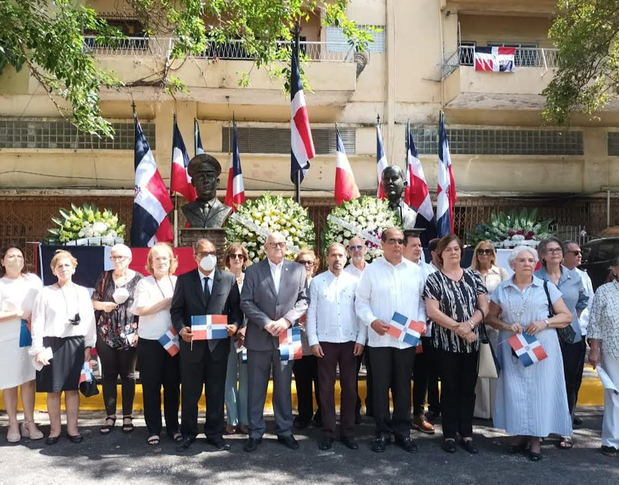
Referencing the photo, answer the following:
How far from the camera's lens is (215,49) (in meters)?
13.0

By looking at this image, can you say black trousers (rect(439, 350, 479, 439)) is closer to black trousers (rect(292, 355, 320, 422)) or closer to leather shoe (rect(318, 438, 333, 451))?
leather shoe (rect(318, 438, 333, 451))

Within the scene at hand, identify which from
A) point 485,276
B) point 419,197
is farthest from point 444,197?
point 485,276

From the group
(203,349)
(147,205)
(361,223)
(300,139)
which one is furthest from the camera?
(147,205)

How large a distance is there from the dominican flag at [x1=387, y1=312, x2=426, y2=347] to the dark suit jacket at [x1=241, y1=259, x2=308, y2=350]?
793 mm

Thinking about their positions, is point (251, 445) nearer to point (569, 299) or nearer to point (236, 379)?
point (236, 379)

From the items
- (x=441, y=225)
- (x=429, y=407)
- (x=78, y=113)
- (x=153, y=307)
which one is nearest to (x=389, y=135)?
(x=441, y=225)

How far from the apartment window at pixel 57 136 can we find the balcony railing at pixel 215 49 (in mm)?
1658

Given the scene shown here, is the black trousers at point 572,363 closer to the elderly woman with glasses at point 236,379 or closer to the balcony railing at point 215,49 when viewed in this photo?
the elderly woman with glasses at point 236,379

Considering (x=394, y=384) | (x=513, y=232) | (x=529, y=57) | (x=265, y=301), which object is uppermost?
(x=529, y=57)

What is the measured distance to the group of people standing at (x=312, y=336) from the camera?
4.86 metres

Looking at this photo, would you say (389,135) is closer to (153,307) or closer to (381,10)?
(381,10)

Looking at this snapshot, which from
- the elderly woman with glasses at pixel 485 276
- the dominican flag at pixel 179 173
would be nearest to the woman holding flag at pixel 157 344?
the elderly woman with glasses at pixel 485 276

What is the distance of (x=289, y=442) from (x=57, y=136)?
1134 centimetres

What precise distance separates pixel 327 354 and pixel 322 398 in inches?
15.1
